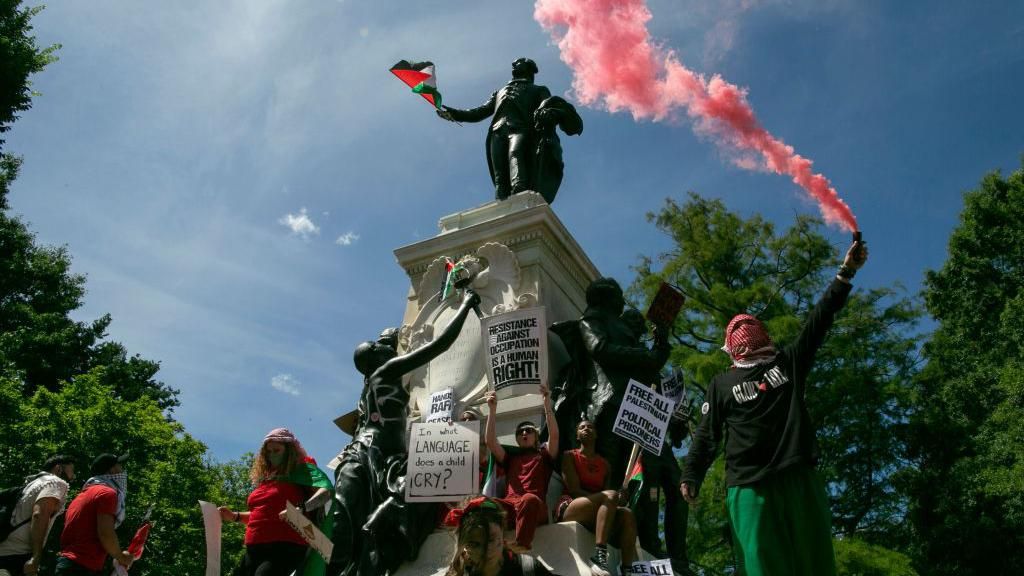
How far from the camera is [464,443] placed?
6.29 metres

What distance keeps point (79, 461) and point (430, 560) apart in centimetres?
1456

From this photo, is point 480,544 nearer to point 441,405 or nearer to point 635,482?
point 635,482

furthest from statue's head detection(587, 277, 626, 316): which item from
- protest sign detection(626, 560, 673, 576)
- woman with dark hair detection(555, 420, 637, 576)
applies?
protest sign detection(626, 560, 673, 576)

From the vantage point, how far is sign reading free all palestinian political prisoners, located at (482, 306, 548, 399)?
23.2ft

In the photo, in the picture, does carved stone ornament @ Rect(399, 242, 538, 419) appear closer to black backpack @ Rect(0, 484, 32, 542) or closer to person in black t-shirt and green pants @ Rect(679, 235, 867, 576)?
black backpack @ Rect(0, 484, 32, 542)

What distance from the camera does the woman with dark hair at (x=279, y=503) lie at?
201 inches

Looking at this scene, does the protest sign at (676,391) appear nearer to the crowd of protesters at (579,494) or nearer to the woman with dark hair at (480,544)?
the crowd of protesters at (579,494)

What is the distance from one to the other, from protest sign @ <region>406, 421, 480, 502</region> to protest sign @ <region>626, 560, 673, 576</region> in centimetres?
123

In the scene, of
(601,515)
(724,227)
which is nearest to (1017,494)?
(724,227)

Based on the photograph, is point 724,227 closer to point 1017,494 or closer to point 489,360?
point 1017,494

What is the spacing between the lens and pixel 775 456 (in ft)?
14.0

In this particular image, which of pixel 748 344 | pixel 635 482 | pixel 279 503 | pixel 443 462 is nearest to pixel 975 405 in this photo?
pixel 635 482

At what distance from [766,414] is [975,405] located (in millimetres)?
17019

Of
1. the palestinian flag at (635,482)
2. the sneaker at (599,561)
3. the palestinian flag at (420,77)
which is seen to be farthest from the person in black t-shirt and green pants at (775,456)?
the palestinian flag at (420,77)
